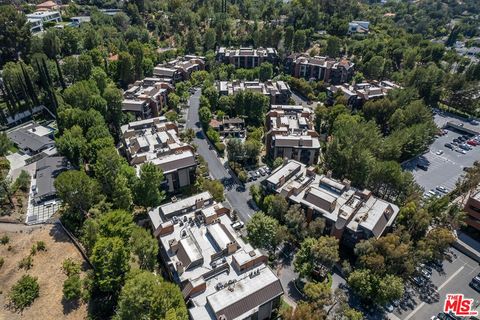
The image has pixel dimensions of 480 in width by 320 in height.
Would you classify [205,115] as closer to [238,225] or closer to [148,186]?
[148,186]

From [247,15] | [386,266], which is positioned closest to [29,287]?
[386,266]

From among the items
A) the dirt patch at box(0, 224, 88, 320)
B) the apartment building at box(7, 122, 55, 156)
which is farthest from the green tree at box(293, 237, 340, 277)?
the apartment building at box(7, 122, 55, 156)

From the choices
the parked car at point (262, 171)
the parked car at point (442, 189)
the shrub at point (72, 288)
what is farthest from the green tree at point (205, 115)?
the parked car at point (442, 189)

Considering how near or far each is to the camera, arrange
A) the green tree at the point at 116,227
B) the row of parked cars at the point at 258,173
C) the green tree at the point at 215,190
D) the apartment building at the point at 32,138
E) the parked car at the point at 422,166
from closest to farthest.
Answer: the green tree at the point at 116,227, the green tree at the point at 215,190, the row of parked cars at the point at 258,173, the apartment building at the point at 32,138, the parked car at the point at 422,166

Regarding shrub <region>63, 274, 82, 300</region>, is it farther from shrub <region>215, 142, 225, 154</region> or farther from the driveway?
shrub <region>215, 142, 225, 154</region>

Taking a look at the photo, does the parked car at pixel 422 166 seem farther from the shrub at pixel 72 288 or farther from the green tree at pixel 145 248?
the shrub at pixel 72 288

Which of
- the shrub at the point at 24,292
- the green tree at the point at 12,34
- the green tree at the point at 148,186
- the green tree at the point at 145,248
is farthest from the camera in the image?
the green tree at the point at 12,34

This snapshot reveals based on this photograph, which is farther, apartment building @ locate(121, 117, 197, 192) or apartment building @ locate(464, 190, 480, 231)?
apartment building @ locate(121, 117, 197, 192)
